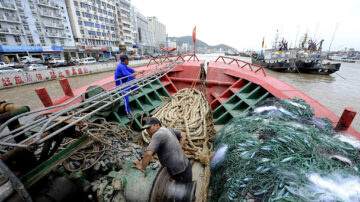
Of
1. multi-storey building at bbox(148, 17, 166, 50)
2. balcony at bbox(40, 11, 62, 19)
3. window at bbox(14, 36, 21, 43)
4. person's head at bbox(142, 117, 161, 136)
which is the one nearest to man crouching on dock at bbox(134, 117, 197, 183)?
person's head at bbox(142, 117, 161, 136)

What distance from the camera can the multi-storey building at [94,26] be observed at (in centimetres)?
3694

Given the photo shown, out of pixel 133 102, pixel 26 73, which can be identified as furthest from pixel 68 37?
pixel 133 102

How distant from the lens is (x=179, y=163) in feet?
7.33

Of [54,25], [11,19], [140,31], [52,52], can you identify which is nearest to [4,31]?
[11,19]

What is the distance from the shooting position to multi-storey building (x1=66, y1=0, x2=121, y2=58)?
3694 cm

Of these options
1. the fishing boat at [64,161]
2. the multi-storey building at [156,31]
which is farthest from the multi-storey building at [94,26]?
the multi-storey building at [156,31]

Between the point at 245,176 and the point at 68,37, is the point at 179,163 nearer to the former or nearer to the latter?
the point at 245,176

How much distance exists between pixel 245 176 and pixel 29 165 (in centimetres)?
266

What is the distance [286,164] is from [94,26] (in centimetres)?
5071

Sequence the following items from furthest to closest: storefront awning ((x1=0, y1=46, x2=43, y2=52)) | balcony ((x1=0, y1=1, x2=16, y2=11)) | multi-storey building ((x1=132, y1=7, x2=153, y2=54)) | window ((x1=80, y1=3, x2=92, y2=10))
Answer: multi-storey building ((x1=132, y1=7, x2=153, y2=54))
window ((x1=80, y1=3, x2=92, y2=10))
balcony ((x1=0, y1=1, x2=16, y2=11))
storefront awning ((x1=0, y1=46, x2=43, y2=52))

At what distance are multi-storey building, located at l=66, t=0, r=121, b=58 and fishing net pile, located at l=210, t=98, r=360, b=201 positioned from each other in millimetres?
45958

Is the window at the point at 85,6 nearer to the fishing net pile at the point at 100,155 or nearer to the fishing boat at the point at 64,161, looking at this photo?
the fishing boat at the point at 64,161

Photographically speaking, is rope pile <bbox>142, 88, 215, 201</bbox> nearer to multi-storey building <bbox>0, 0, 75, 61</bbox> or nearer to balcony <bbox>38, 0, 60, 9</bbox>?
multi-storey building <bbox>0, 0, 75, 61</bbox>

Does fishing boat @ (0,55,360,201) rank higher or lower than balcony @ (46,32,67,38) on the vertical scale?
lower
